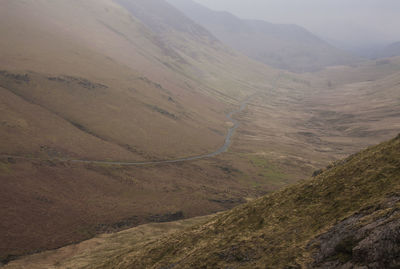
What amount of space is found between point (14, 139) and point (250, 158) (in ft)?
425

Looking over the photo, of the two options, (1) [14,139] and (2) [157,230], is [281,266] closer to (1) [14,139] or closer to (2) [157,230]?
(2) [157,230]

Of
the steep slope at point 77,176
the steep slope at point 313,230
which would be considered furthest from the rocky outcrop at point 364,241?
the steep slope at point 77,176

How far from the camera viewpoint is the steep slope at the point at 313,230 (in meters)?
19.3

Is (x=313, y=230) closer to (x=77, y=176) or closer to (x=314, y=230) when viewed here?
(x=314, y=230)

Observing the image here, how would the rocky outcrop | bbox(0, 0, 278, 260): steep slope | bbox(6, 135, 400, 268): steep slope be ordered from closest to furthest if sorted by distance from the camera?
the rocky outcrop → bbox(6, 135, 400, 268): steep slope → bbox(0, 0, 278, 260): steep slope

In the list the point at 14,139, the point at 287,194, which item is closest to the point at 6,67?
the point at 14,139

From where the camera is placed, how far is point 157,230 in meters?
88.9

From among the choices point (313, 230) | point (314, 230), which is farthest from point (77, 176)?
point (314, 230)

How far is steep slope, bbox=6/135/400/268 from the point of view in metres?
19.3

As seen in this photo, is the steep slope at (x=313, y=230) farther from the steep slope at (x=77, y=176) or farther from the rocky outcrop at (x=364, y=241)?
the steep slope at (x=77, y=176)

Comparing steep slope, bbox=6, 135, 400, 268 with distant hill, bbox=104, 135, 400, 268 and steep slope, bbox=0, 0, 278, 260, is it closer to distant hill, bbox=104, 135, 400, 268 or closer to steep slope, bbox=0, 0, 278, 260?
distant hill, bbox=104, 135, 400, 268

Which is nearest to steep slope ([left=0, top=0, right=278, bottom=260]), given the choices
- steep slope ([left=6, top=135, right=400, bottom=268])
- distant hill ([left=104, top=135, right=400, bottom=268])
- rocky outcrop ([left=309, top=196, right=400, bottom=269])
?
steep slope ([left=6, top=135, right=400, bottom=268])

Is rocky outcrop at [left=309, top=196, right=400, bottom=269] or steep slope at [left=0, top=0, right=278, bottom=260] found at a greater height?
rocky outcrop at [left=309, top=196, right=400, bottom=269]

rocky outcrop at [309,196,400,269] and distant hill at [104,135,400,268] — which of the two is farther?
distant hill at [104,135,400,268]
